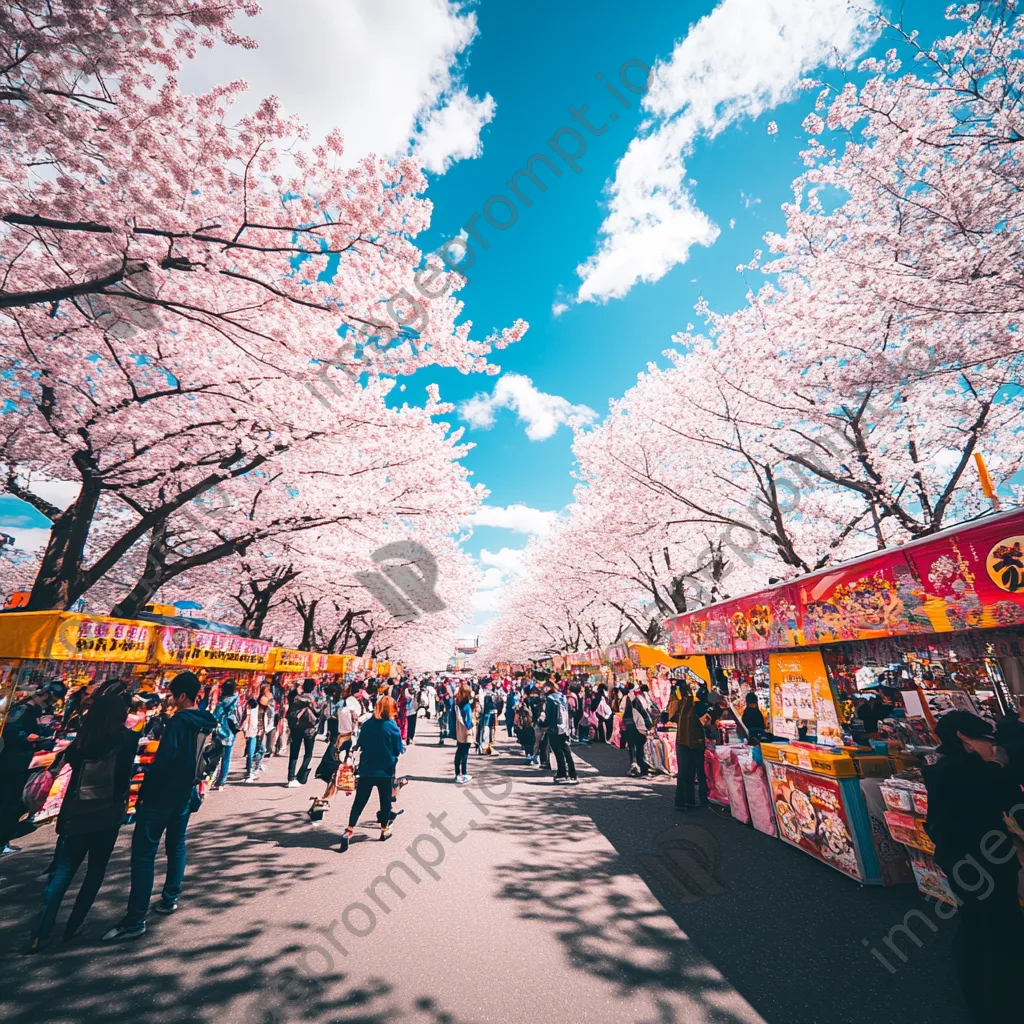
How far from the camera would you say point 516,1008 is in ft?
9.80

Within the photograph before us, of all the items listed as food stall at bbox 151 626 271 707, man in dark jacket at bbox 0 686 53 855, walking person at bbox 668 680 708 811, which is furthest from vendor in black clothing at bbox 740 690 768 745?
food stall at bbox 151 626 271 707

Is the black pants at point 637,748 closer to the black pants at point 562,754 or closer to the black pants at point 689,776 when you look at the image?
the black pants at point 562,754

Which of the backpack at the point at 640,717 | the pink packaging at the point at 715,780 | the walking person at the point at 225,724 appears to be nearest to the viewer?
the walking person at the point at 225,724

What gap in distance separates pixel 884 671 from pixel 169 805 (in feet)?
28.1

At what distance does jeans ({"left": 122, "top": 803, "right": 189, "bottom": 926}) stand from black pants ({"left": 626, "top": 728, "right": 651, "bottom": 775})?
28.3 ft

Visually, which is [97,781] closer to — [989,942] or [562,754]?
[989,942]

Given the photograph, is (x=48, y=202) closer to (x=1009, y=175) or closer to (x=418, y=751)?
(x=1009, y=175)

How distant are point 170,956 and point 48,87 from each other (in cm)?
787

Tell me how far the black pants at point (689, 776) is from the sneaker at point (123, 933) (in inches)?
280

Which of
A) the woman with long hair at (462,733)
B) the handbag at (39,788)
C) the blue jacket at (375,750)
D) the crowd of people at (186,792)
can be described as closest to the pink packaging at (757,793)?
the crowd of people at (186,792)

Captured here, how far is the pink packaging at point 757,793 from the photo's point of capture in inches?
238

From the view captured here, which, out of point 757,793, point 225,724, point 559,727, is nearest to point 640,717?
point 559,727

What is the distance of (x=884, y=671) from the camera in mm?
6098

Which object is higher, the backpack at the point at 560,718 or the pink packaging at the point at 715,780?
the backpack at the point at 560,718
